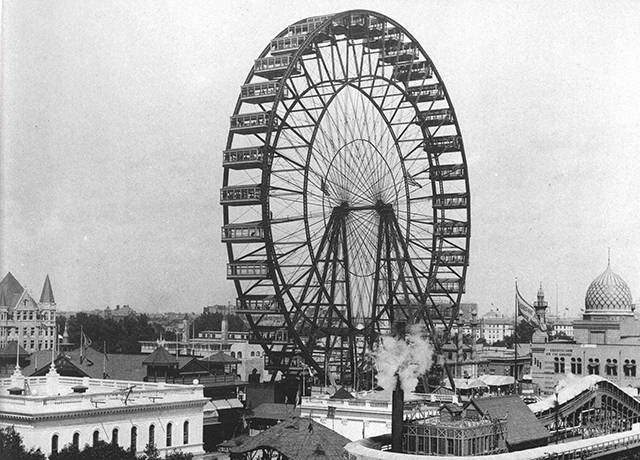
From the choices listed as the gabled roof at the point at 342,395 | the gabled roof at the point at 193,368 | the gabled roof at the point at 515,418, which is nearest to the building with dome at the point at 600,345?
the gabled roof at the point at 193,368

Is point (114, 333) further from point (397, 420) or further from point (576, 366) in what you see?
point (397, 420)

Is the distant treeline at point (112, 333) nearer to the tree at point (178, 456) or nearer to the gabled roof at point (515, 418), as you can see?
the tree at point (178, 456)

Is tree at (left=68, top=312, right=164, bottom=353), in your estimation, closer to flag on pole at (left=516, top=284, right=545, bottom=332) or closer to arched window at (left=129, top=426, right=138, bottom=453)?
flag on pole at (left=516, top=284, right=545, bottom=332)

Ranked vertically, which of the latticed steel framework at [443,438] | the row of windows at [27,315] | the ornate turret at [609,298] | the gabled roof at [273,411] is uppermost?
the ornate turret at [609,298]

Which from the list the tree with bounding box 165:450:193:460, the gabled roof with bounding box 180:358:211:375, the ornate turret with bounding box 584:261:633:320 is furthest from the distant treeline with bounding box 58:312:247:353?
the tree with bounding box 165:450:193:460

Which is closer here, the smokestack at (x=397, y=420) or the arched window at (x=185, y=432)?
the smokestack at (x=397, y=420)

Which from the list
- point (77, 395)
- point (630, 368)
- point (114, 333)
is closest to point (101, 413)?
point (77, 395)
